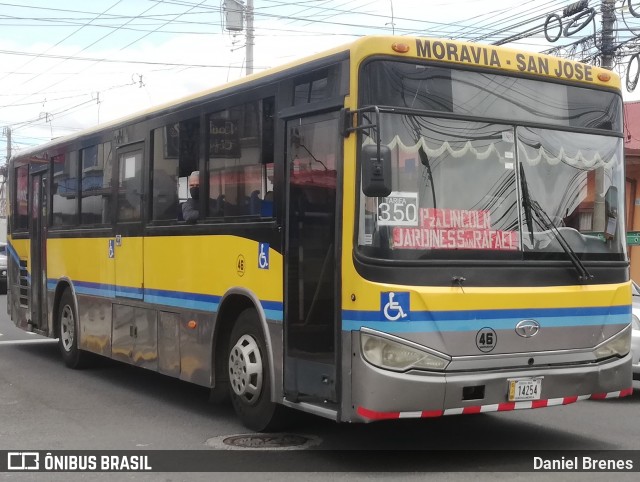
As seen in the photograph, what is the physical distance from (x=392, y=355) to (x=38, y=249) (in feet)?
28.8

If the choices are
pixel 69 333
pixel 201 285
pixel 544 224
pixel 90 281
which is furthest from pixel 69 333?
pixel 544 224

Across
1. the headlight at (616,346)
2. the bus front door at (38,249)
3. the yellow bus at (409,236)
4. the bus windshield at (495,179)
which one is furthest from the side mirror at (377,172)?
the bus front door at (38,249)

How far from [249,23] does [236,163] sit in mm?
20114

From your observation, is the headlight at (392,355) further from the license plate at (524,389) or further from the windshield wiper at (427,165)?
the windshield wiper at (427,165)

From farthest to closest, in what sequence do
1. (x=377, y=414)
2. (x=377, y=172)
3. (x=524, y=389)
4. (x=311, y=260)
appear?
(x=311, y=260) → (x=524, y=389) → (x=377, y=414) → (x=377, y=172)

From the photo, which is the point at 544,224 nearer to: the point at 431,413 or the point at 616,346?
the point at 616,346

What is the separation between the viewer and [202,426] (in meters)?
8.69

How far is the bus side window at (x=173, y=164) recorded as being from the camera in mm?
9414

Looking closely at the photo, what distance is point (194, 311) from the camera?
359 inches

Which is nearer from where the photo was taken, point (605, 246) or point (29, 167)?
point (605, 246)

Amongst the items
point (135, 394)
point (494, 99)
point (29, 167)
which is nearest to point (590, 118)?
point (494, 99)

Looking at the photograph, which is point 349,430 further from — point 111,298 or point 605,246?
point 111,298

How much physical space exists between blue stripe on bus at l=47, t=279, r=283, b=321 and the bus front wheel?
18.4 inches

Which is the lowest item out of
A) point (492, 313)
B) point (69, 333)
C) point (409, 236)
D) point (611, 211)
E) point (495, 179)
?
point (69, 333)
